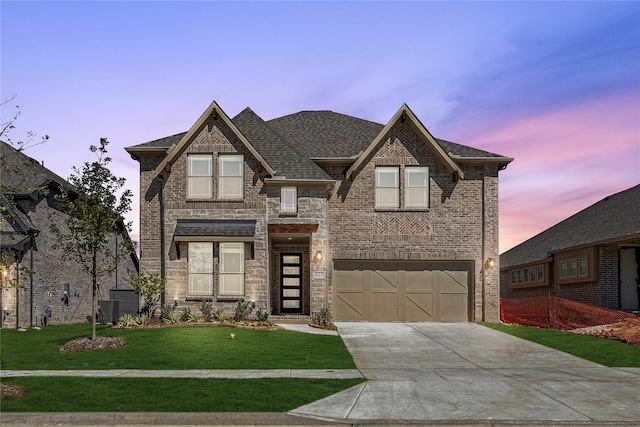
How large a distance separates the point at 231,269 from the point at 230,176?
3962 mm

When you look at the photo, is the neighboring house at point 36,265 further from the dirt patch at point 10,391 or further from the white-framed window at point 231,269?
the dirt patch at point 10,391

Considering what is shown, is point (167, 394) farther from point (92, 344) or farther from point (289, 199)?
point (289, 199)

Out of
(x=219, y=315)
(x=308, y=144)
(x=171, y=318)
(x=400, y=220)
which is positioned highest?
(x=308, y=144)

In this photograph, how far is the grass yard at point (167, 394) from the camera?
10859 mm

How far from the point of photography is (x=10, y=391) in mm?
12141

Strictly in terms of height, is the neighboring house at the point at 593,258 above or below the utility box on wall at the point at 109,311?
above

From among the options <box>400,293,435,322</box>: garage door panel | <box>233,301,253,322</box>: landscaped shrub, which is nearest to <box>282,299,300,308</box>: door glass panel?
<box>233,301,253,322</box>: landscaped shrub

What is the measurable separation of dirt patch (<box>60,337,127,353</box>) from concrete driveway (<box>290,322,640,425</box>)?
24.1 ft

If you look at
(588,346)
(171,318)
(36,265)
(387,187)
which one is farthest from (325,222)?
(36,265)

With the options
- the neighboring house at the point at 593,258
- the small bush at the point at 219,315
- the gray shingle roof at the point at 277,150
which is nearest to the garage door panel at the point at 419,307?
the gray shingle roof at the point at 277,150

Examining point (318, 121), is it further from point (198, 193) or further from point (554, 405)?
point (554, 405)

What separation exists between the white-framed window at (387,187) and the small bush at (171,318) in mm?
9961

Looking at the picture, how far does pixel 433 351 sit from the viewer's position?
19.4 meters

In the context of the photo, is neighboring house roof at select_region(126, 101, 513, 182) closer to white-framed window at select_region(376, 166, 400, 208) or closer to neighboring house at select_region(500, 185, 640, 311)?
white-framed window at select_region(376, 166, 400, 208)
